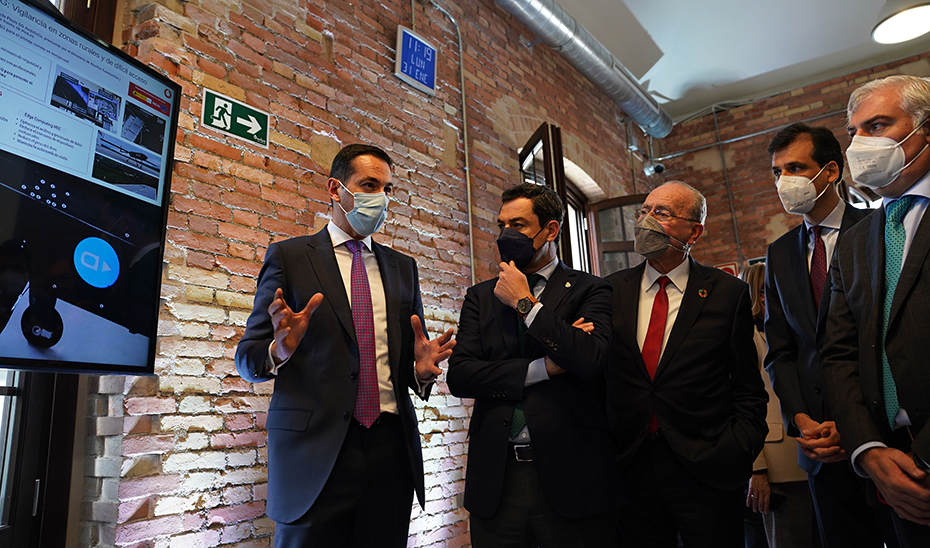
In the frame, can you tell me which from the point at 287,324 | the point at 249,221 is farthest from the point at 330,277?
the point at 249,221

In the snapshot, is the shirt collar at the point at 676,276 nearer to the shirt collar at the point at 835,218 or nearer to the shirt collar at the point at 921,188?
the shirt collar at the point at 835,218

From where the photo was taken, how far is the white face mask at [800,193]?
2453mm

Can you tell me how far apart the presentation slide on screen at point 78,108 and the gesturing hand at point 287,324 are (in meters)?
0.71

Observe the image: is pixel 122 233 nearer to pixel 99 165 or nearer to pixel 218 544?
pixel 99 165

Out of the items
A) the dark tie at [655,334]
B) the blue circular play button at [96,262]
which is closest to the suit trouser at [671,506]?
the dark tie at [655,334]

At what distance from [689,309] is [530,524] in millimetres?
972

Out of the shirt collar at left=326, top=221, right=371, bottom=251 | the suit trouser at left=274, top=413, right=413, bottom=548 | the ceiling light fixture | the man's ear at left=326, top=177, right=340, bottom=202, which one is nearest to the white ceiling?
the ceiling light fixture

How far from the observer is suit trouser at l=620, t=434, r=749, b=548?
81.3 inches

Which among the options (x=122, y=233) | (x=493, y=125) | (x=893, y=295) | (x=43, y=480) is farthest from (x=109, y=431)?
(x=493, y=125)

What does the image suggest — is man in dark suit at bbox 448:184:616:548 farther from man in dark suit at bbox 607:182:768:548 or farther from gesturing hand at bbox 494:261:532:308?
man in dark suit at bbox 607:182:768:548

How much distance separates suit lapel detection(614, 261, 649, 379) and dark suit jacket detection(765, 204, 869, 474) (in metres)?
0.51

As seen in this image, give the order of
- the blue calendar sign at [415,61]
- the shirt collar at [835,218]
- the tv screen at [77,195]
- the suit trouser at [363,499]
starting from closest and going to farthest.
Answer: the tv screen at [77,195] → the suit trouser at [363,499] → the shirt collar at [835,218] → the blue calendar sign at [415,61]

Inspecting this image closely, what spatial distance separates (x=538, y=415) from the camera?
205 cm

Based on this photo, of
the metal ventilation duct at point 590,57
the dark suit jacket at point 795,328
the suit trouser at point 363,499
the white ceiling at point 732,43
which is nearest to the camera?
the suit trouser at point 363,499
